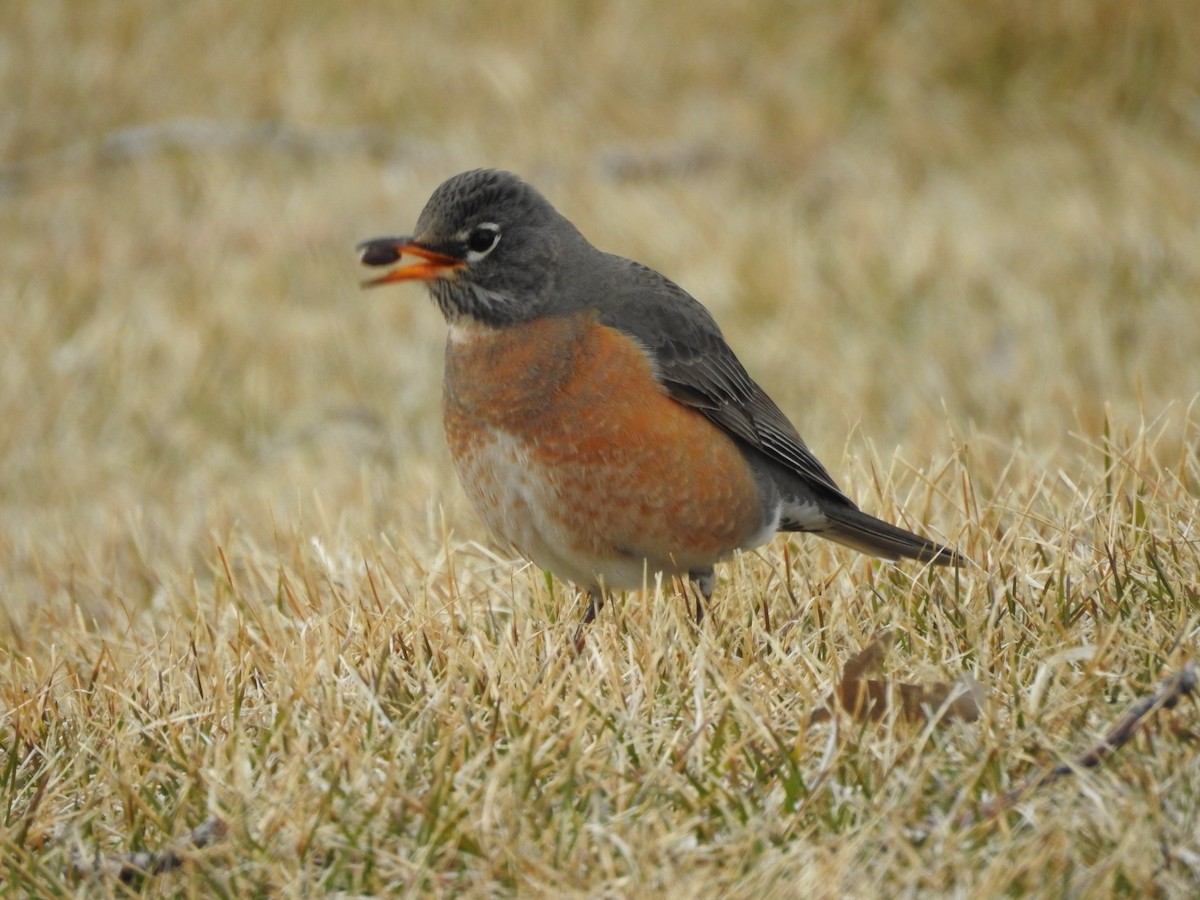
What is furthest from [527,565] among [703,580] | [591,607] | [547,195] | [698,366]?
[547,195]

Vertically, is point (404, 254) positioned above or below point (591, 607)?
above

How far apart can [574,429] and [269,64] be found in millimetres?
6934

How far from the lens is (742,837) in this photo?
2.56 metres

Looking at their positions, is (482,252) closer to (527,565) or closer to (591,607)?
(527,565)

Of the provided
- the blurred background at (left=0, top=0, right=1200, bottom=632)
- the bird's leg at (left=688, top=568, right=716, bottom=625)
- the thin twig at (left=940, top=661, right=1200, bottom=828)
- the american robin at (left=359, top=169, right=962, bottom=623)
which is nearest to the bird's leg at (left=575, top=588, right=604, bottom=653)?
the american robin at (left=359, top=169, right=962, bottom=623)

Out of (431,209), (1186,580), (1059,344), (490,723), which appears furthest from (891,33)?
(490,723)

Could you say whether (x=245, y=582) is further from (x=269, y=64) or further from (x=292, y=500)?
(x=269, y=64)

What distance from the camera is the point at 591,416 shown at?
3.74 m

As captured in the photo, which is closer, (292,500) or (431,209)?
(431,209)

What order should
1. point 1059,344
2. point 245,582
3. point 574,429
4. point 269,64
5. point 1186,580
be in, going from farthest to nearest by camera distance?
point 269,64
point 1059,344
point 245,582
point 574,429
point 1186,580

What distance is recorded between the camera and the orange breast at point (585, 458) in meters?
3.70

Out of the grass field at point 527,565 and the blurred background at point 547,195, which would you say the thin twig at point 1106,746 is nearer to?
the grass field at point 527,565

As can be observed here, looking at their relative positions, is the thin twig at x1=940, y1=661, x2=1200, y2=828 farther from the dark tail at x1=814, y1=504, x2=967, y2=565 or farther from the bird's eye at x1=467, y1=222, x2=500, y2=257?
the bird's eye at x1=467, y1=222, x2=500, y2=257

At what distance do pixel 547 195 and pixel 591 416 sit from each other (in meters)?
5.11
